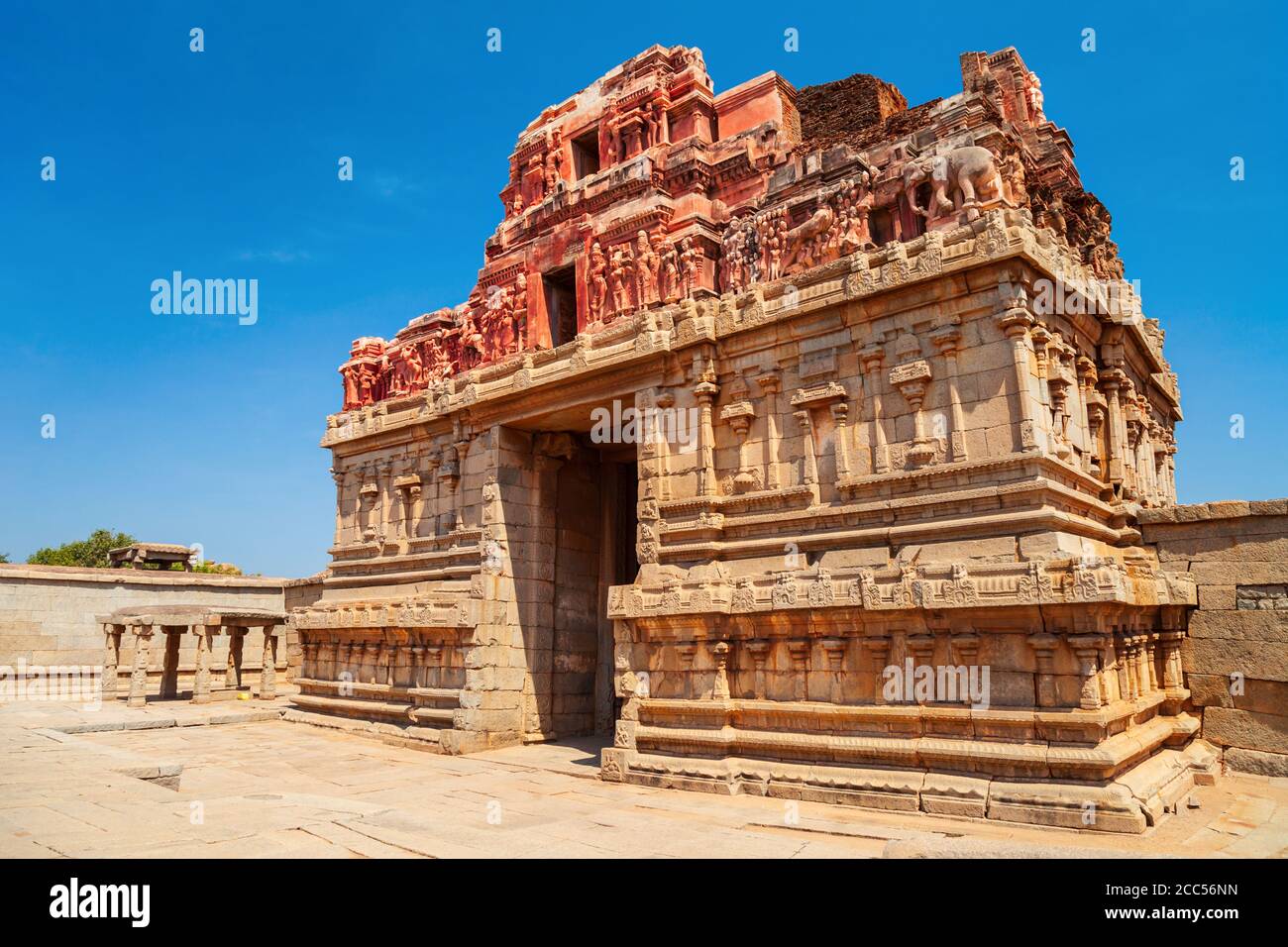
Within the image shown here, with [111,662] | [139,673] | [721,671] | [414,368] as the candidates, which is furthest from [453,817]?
[111,662]

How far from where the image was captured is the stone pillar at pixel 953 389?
490 inches

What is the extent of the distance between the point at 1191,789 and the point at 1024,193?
10347mm

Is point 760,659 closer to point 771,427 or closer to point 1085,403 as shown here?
point 771,427

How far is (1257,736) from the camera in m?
13.4

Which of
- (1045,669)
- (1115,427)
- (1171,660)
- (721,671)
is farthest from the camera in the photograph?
(1115,427)

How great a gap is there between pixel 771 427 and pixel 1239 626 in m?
8.10

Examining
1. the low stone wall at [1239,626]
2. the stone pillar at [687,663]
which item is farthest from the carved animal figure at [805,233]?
the low stone wall at [1239,626]

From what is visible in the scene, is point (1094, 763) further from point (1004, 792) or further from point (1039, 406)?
point (1039, 406)

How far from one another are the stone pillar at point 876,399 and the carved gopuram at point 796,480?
62mm

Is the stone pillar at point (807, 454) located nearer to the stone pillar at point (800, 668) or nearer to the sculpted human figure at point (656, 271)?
the stone pillar at point (800, 668)

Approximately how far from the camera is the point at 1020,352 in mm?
12016

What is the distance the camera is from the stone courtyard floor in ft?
26.4

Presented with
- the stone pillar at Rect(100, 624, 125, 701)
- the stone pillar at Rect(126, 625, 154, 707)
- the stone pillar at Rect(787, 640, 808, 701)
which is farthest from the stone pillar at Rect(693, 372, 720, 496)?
the stone pillar at Rect(100, 624, 125, 701)

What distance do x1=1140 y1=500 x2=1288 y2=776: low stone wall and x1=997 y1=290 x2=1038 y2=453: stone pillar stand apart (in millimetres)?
4620
